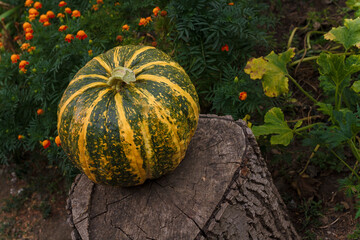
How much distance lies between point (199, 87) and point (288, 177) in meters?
1.14

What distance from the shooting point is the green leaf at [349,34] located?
267 cm

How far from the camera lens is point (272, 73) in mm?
2783

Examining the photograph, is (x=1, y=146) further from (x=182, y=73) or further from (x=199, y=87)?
(x=182, y=73)

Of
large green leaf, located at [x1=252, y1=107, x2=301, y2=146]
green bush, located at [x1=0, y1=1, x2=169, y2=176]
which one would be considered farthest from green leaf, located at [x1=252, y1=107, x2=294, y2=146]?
green bush, located at [x1=0, y1=1, x2=169, y2=176]

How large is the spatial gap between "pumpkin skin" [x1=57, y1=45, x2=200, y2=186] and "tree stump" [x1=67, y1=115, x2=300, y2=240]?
0.16m

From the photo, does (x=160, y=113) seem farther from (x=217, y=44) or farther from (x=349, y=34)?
(x=349, y=34)

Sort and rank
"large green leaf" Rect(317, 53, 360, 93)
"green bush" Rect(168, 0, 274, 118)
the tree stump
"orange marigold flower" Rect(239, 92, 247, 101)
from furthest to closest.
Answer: "green bush" Rect(168, 0, 274, 118) < "orange marigold flower" Rect(239, 92, 247, 101) < "large green leaf" Rect(317, 53, 360, 93) < the tree stump

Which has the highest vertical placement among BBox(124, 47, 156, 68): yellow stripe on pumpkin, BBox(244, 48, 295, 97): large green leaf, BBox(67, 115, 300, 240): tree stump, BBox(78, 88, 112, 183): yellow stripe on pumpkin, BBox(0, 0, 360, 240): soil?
BBox(124, 47, 156, 68): yellow stripe on pumpkin

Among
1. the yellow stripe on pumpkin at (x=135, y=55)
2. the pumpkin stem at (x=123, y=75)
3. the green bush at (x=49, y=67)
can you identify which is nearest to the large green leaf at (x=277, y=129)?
the yellow stripe on pumpkin at (x=135, y=55)

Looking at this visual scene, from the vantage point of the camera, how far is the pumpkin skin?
1.91m

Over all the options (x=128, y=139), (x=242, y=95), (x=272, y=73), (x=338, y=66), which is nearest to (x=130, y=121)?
(x=128, y=139)

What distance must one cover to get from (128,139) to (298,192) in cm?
181

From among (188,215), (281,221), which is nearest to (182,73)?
(188,215)

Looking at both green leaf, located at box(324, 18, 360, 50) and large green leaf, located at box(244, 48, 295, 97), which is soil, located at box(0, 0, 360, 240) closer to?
large green leaf, located at box(244, 48, 295, 97)
